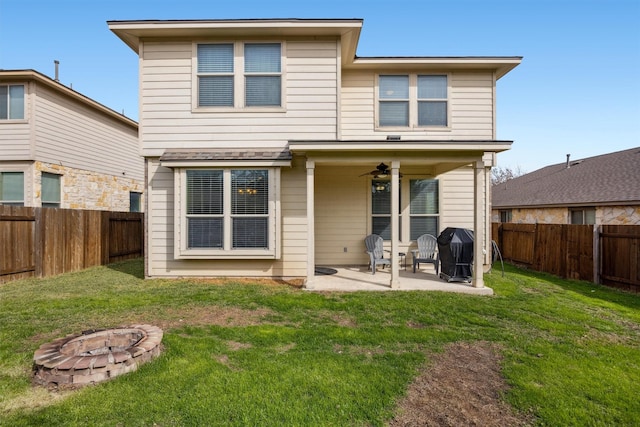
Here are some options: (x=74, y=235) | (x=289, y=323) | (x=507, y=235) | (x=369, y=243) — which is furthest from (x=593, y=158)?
(x=74, y=235)

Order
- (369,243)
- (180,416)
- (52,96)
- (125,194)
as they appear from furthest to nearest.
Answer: (125,194) < (52,96) < (369,243) < (180,416)

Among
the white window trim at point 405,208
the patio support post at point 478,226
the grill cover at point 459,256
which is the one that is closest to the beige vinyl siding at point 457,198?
the white window trim at point 405,208

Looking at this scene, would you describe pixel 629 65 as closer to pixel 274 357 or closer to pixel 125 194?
pixel 274 357

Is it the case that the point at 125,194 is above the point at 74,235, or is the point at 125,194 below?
above

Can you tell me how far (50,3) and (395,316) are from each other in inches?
483

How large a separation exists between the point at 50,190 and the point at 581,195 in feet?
63.8

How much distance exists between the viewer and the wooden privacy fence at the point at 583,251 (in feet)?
22.1

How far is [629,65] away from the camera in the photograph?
10773 millimetres

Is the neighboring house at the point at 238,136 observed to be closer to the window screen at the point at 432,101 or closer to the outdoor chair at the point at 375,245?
the window screen at the point at 432,101

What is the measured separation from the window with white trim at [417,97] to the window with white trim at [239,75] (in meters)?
2.85

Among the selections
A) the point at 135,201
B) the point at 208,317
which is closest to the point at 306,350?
the point at 208,317

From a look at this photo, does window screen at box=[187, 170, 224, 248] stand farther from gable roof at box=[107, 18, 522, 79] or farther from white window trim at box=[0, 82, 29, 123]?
white window trim at box=[0, 82, 29, 123]

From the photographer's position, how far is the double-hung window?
9320 mm

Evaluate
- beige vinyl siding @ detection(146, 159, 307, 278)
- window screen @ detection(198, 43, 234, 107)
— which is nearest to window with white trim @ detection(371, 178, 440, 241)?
beige vinyl siding @ detection(146, 159, 307, 278)
